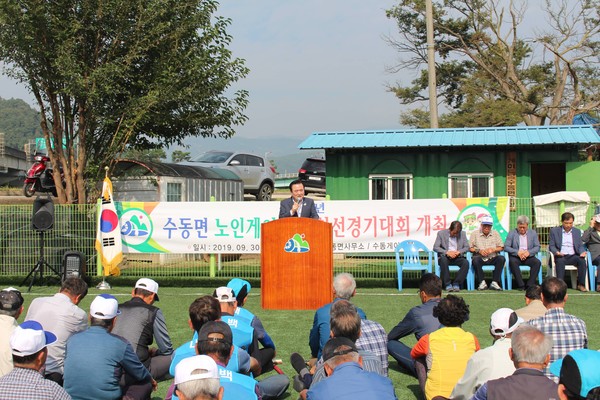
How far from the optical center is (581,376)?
2947 millimetres

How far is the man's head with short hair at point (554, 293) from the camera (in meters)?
5.82

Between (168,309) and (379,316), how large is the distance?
2968 mm

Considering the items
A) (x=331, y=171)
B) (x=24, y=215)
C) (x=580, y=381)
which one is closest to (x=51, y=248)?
(x=24, y=215)

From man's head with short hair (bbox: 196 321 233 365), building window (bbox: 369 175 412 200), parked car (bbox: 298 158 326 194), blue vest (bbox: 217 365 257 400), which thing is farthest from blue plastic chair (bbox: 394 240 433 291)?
parked car (bbox: 298 158 326 194)

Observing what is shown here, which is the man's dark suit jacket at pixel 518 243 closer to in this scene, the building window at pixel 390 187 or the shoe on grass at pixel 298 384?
the building window at pixel 390 187

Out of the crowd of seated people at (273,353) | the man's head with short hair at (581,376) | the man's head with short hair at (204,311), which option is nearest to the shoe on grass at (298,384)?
the crowd of seated people at (273,353)

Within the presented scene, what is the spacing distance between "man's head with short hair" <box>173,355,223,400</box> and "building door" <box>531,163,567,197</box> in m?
17.1

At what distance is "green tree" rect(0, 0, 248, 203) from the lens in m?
14.7

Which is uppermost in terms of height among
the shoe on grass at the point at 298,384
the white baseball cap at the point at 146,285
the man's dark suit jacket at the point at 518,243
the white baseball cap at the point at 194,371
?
the man's dark suit jacket at the point at 518,243

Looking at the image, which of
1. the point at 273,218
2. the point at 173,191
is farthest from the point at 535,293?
the point at 173,191

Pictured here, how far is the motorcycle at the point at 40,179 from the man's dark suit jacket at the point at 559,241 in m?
11.9

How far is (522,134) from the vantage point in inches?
630

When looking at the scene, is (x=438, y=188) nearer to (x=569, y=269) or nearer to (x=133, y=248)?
(x=569, y=269)

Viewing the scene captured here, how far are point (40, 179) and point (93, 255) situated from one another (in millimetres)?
6090
